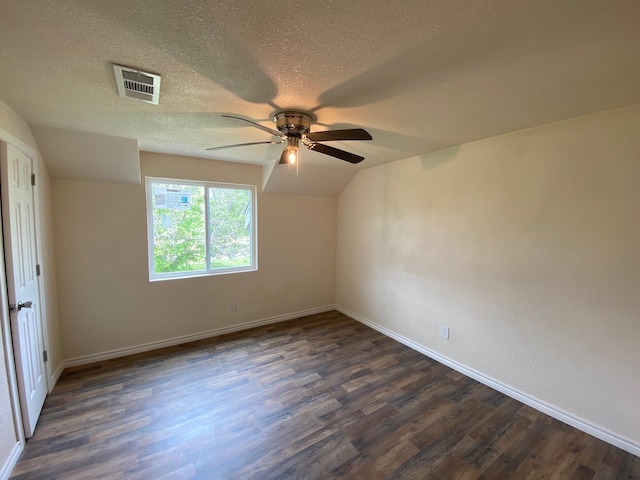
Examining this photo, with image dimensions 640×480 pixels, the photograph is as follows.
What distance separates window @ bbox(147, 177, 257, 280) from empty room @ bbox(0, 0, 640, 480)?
3 cm

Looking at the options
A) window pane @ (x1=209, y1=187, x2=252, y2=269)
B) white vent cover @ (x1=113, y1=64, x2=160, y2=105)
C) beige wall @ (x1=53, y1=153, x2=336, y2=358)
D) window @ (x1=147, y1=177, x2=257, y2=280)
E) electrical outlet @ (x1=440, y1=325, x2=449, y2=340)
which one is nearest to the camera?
white vent cover @ (x1=113, y1=64, x2=160, y2=105)

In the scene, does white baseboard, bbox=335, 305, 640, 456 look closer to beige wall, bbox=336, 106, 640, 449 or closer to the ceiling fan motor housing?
beige wall, bbox=336, 106, 640, 449

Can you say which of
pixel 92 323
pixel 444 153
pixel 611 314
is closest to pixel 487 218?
pixel 444 153

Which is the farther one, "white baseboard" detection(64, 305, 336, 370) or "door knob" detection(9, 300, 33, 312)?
"white baseboard" detection(64, 305, 336, 370)

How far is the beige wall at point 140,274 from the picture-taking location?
8.79ft

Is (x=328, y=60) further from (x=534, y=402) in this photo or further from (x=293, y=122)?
(x=534, y=402)

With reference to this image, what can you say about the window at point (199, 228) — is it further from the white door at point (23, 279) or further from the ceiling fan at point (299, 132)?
the ceiling fan at point (299, 132)

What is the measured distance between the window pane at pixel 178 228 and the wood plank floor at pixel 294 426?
110cm

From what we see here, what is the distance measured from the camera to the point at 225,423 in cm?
200

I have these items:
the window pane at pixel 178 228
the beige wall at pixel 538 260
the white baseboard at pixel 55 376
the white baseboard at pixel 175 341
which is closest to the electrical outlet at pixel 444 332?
the beige wall at pixel 538 260

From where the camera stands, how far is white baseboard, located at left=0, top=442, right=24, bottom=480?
5.01ft

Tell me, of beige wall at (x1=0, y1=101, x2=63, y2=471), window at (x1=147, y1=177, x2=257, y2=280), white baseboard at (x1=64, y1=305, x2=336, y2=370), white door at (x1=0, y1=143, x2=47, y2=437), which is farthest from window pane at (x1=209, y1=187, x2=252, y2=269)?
white door at (x1=0, y1=143, x2=47, y2=437)

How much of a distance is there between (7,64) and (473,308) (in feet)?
11.9

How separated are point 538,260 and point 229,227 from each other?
134 inches
